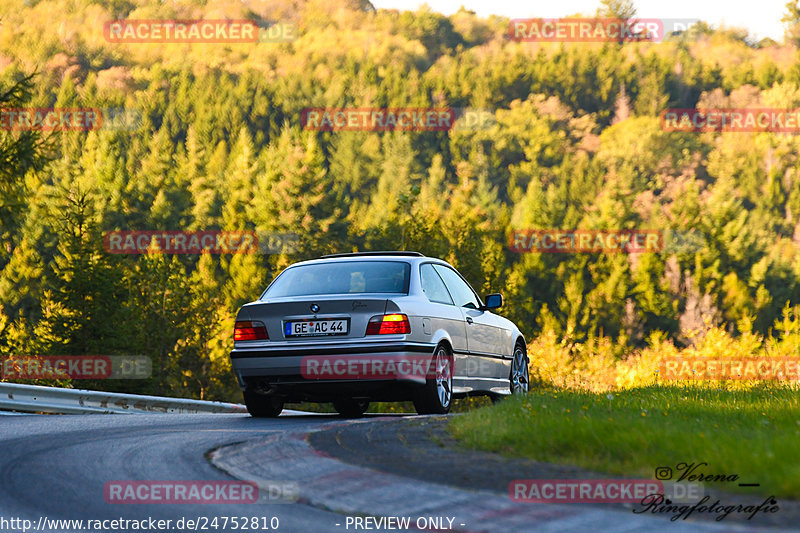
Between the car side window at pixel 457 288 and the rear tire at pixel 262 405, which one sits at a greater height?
the car side window at pixel 457 288

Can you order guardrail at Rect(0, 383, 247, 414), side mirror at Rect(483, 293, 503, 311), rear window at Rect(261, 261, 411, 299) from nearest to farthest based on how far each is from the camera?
rear window at Rect(261, 261, 411, 299)
side mirror at Rect(483, 293, 503, 311)
guardrail at Rect(0, 383, 247, 414)

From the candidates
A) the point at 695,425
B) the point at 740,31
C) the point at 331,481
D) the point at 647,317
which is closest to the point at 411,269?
the point at 695,425

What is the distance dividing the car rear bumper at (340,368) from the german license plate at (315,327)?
12cm

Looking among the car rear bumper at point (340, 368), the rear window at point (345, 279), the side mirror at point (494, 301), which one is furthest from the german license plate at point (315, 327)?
the side mirror at point (494, 301)

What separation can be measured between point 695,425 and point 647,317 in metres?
74.6

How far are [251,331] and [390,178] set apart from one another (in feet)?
327

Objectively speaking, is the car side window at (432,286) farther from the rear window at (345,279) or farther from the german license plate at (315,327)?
the german license plate at (315,327)

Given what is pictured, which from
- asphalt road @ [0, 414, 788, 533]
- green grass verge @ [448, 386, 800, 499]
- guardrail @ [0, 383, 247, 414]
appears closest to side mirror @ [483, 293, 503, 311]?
green grass verge @ [448, 386, 800, 499]

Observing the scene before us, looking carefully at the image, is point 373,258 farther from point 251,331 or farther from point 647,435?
point 647,435

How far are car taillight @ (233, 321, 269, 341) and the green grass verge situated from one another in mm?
2437

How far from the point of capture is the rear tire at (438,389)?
405 inches

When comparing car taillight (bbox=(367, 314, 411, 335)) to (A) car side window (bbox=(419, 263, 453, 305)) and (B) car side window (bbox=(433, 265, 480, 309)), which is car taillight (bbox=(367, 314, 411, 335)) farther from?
(B) car side window (bbox=(433, 265, 480, 309))

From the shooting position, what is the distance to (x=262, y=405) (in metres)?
10.9

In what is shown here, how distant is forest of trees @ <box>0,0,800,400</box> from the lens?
49.0 meters
